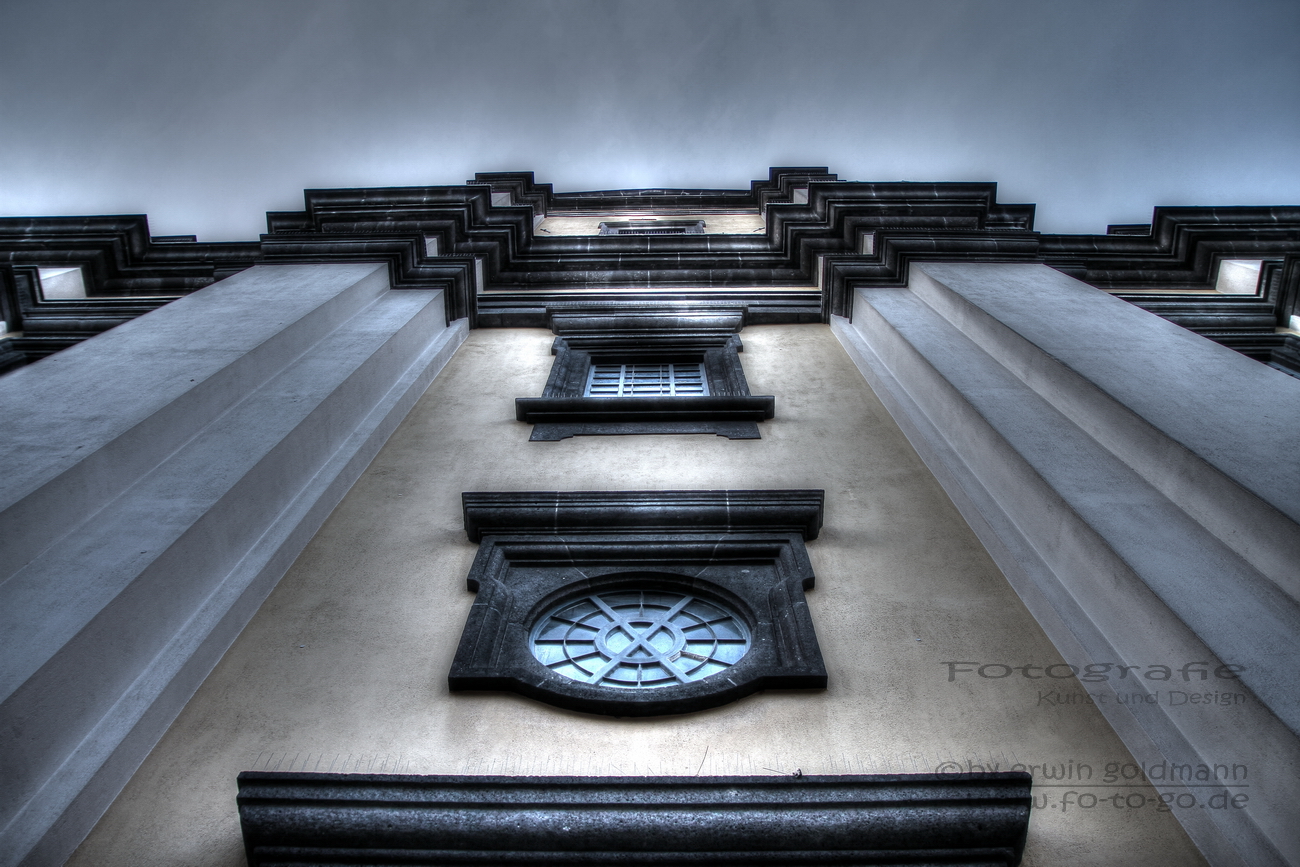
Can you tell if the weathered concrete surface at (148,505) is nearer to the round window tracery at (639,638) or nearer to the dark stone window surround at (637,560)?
the dark stone window surround at (637,560)

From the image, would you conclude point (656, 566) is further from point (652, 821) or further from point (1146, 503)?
point (1146, 503)

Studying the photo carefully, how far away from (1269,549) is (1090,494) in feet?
3.06

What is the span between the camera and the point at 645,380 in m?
8.96

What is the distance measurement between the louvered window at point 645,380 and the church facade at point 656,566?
114 mm

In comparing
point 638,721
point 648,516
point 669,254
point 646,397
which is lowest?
point 638,721

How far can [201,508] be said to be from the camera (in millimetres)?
4602

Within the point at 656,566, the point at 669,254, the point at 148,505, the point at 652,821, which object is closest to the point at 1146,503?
the point at 656,566

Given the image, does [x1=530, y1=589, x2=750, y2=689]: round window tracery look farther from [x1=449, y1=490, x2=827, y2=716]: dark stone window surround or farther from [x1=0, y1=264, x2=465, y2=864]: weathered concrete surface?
[x1=0, y1=264, x2=465, y2=864]: weathered concrete surface

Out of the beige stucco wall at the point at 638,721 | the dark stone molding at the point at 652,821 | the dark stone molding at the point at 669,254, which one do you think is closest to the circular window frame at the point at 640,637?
the beige stucco wall at the point at 638,721

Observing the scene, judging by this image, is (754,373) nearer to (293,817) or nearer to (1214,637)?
(1214,637)

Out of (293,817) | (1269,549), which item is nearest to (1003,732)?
(1269,549)

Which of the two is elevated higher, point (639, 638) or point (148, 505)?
point (148, 505)

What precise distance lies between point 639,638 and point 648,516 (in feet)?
3.23

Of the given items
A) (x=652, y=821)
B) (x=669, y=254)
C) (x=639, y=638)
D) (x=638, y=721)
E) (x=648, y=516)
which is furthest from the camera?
(x=669, y=254)
